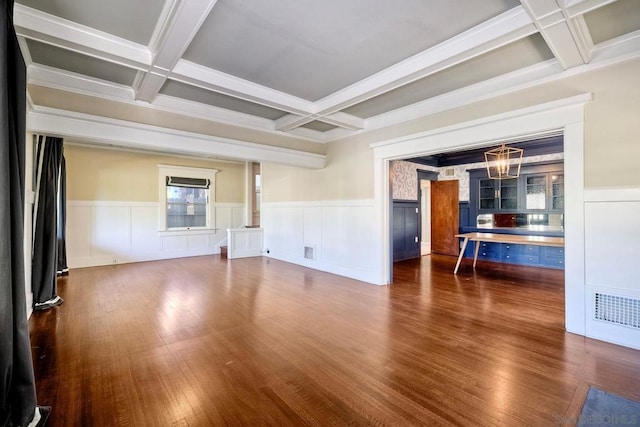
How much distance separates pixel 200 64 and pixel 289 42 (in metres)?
1.05

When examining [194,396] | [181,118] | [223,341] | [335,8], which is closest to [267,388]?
[194,396]

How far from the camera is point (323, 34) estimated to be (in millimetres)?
2582

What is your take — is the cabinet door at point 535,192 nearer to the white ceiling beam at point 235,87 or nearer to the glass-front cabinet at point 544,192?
the glass-front cabinet at point 544,192

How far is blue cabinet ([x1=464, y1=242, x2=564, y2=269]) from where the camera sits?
20.4 feet

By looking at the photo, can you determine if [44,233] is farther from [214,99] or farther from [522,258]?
[522,258]

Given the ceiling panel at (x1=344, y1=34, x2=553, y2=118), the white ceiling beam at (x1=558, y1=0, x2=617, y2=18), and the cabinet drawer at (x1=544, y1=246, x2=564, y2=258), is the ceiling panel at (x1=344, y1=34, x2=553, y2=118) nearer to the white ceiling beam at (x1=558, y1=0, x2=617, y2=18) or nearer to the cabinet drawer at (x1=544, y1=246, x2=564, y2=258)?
the white ceiling beam at (x1=558, y1=0, x2=617, y2=18)

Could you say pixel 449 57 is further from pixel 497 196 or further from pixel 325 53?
pixel 497 196

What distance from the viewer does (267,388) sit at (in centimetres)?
207

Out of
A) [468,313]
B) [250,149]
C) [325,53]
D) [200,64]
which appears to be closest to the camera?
[325,53]

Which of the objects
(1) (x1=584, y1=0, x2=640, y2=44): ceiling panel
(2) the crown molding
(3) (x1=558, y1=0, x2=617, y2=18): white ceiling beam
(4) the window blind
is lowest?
(4) the window blind

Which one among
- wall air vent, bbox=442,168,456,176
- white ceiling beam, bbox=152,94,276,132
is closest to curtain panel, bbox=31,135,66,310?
white ceiling beam, bbox=152,94,276,132

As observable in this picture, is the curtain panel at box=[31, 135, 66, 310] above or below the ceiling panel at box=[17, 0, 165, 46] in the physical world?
below

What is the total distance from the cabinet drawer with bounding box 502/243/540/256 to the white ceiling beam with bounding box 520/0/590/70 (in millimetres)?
4746

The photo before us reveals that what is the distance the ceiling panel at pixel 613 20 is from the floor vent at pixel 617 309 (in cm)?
236
